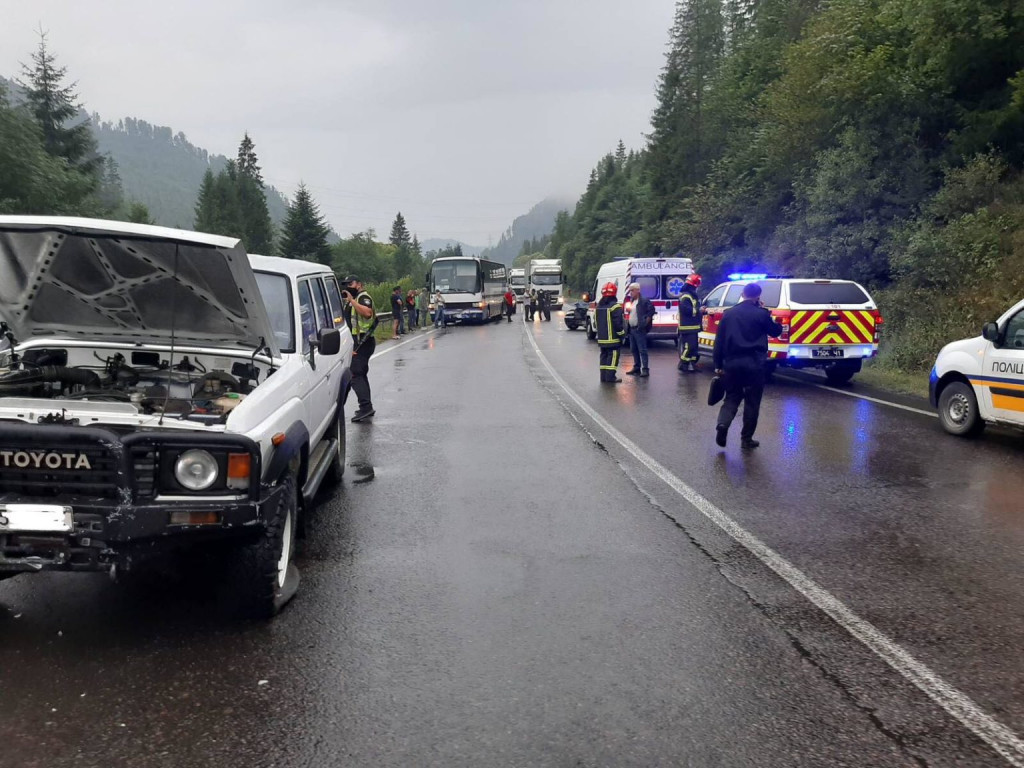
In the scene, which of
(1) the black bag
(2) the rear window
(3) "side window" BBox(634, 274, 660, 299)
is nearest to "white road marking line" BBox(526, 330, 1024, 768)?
(1) the black bag

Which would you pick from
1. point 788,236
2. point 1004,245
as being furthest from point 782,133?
point 1004,245

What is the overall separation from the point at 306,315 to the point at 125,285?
1751 mm

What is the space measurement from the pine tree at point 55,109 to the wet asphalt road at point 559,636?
62.4m

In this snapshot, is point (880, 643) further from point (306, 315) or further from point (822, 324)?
point (822, 324)

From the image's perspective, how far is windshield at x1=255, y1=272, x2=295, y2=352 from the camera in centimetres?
607

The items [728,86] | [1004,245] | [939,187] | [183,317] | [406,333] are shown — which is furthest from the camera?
[728,86]

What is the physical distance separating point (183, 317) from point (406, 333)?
97.1 ft

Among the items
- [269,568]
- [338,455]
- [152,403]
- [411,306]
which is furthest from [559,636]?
[411,306]

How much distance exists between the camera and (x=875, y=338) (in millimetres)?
14586

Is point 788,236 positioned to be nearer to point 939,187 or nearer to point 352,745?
point 939,187

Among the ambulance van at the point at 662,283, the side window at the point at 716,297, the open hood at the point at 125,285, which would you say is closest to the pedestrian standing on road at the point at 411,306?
the ambulance van at the point at 662,283

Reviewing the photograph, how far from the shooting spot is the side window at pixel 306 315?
20.7 feet

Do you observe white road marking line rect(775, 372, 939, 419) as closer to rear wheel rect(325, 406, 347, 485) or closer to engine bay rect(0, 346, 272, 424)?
rear wheel rect(325, 406, 347, 485)

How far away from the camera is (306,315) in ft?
22.1
